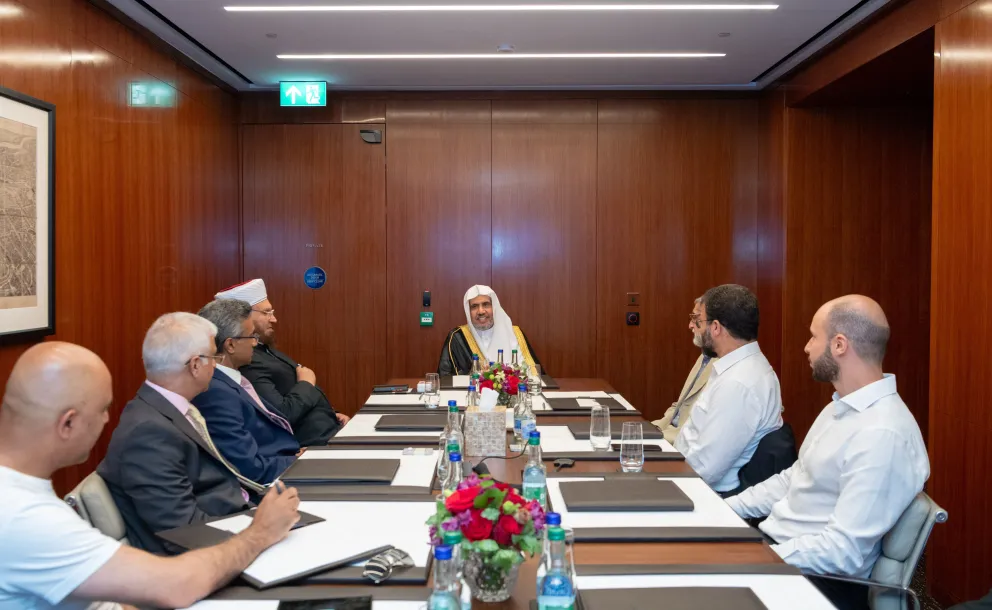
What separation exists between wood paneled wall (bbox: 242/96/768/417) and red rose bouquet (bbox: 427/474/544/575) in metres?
5.34

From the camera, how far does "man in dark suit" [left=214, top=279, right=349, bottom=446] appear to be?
3936 millimetres

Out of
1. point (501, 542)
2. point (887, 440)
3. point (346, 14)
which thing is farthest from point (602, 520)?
point (346, 14)

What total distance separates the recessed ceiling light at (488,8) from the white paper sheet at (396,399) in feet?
7.32

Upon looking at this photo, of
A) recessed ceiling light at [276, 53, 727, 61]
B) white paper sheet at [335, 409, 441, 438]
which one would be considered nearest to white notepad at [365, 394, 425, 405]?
white paper sheet at [335, 409, 441, 438]

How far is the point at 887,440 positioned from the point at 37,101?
12.8 ft

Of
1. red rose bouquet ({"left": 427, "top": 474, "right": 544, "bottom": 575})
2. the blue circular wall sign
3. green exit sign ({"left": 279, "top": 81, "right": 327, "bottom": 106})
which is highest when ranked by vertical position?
green exit sign ({"left": 279, "top": 81, "right": 327, "bottom": 106})

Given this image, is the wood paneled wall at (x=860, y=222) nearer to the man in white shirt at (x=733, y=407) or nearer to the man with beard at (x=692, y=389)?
the man with beard at (x=692, y=389)

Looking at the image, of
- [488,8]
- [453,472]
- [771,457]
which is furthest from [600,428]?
[488,8]

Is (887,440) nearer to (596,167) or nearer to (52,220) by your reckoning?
(52,220)

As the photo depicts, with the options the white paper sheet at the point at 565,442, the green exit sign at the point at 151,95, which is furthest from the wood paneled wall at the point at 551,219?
the white paper sheet at the point at 565,442

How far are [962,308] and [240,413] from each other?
10.9ft

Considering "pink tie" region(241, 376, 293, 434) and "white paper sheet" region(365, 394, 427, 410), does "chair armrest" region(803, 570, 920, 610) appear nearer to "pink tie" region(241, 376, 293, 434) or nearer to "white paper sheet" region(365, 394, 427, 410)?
"white paper sheet" region(365, 394, 427, 410)

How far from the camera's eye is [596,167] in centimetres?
677

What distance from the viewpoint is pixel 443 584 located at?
1.33 metres
